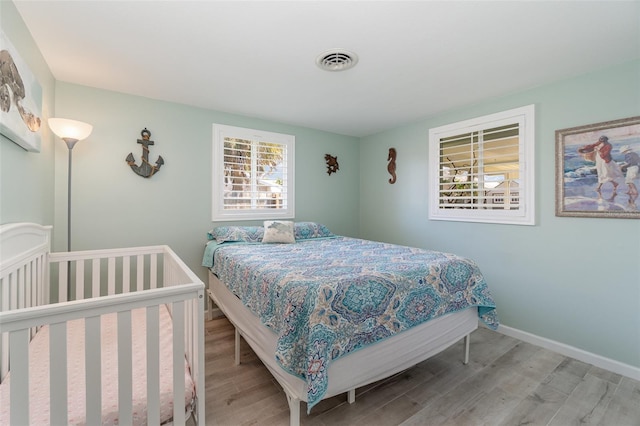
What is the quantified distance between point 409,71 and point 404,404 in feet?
8.05

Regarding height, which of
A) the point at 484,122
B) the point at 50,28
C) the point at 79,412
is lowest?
the point at 79,412

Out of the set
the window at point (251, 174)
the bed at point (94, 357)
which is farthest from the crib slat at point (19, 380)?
the window at point (251, 174)

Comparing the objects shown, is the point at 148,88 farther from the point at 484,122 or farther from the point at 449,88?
the point at 484,122

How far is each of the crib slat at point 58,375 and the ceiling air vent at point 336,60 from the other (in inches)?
83.1

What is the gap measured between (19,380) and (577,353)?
3538 mm

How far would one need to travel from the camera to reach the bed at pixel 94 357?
0.94 metres

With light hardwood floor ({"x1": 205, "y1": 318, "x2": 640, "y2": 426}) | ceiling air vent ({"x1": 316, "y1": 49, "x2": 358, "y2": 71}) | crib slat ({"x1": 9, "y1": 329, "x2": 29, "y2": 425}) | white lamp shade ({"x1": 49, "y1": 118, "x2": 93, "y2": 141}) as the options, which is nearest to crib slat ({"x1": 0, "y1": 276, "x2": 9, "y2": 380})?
crib slat ({"x1": 9, "y1": 329, "x2": 29, "y2": 425})

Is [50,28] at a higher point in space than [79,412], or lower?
higher

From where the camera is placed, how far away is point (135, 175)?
9.20 ft

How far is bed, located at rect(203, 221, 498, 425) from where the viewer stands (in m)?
1.40

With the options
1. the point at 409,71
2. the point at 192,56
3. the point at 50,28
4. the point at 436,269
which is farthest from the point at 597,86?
the point at 50,28

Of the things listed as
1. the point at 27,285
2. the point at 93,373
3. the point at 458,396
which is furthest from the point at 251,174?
the point at 458,396

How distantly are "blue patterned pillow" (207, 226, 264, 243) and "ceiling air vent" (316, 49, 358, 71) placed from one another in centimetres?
180

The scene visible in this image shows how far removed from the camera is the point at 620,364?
7.09ft
